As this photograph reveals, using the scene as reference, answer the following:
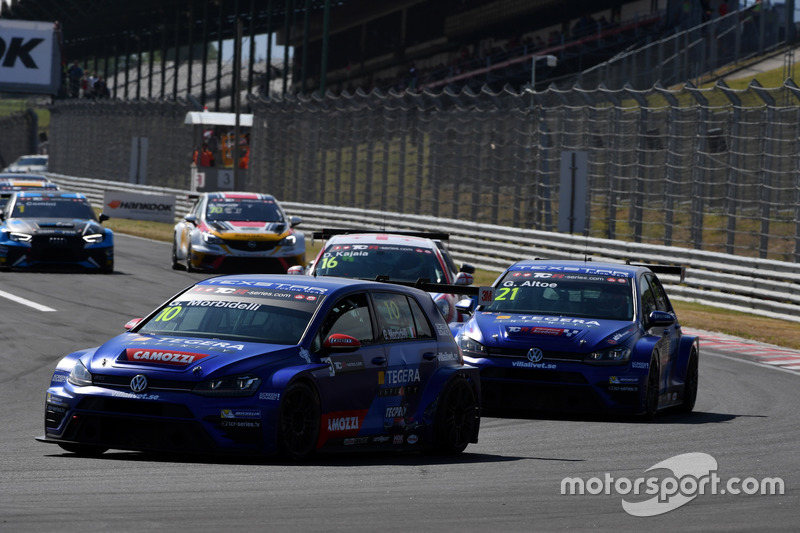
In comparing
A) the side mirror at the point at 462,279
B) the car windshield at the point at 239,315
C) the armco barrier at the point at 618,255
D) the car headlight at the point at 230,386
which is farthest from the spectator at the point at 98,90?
the car headlight at the point at 230,386

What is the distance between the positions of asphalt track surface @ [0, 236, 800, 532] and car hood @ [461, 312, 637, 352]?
69 cm

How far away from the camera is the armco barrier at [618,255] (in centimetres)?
2594

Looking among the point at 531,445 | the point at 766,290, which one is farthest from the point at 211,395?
the point at 766,290

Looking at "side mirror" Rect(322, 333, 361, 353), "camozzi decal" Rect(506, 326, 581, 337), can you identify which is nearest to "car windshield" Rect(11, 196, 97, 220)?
"camozzi decal" Rect(506, 326, 581, 337)

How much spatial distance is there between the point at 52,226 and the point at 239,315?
58.5 feet

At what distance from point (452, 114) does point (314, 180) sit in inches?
310

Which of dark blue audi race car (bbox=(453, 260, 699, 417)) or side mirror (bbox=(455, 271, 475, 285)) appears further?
side mirror (bbox=(455, 271, 475, 285))

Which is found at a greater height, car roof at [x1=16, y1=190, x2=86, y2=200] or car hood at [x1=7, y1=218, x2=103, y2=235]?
car roof at [x1=16, y1=190, x2=86, y2=200]

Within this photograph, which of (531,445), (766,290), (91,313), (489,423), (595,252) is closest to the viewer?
(531,445)

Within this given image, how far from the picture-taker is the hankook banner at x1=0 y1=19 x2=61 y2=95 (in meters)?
66.5

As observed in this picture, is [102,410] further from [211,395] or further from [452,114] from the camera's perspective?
[452,114]

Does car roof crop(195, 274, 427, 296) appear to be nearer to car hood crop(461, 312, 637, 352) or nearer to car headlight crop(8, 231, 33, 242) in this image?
car hood crop(461, 312, 637, 352)

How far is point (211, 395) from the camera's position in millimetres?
8711

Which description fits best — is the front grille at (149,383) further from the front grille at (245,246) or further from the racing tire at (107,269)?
the front grille at (245,246)
